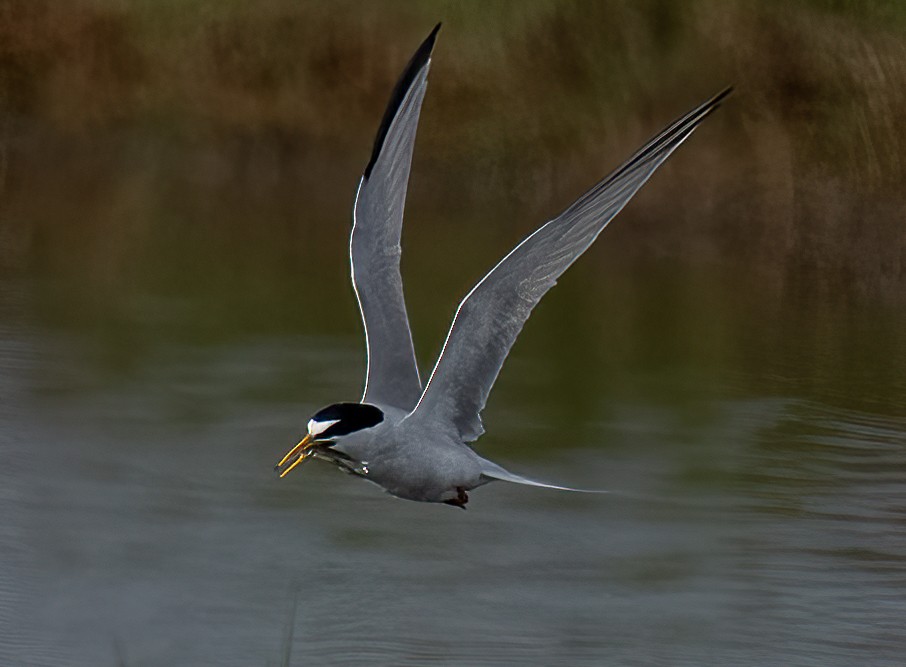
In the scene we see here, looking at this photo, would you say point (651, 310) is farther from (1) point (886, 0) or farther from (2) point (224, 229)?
(2) point (224, 229)

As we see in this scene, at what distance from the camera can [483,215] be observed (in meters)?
13.5

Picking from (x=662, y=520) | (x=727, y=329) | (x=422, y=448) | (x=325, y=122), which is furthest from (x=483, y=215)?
(x=422, y=448)

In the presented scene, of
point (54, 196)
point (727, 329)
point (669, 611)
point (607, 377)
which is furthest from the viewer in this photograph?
point (54, 196)

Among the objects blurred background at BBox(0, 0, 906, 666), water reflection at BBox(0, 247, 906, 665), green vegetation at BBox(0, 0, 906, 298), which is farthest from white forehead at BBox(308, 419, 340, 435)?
green vegetation at BBox(0, 0, 906, 298)

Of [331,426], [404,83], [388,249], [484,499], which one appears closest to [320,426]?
[331,426]

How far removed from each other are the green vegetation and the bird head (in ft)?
25.5

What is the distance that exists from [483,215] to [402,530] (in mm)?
5822

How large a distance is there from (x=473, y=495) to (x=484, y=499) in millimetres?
154

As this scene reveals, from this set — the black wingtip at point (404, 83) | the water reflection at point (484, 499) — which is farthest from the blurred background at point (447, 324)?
the black wingtip at point (404, 83)

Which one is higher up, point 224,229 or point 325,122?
point 325,122

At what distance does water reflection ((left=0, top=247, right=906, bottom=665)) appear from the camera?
696 cm

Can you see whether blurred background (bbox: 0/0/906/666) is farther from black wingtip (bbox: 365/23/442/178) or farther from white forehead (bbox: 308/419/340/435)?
black wingtip (bbox: 365/23/442/178)

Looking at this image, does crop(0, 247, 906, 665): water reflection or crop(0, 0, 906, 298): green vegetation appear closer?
crop(0, 247, 906, 665): water reflection

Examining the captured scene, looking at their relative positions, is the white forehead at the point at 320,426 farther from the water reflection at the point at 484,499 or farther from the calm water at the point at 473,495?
the water reflection at the point at 484,499
